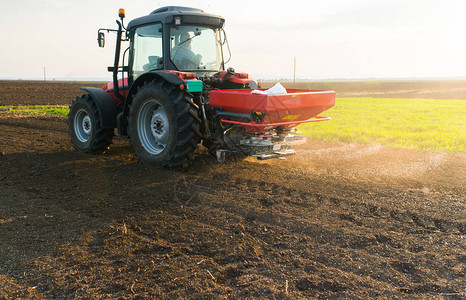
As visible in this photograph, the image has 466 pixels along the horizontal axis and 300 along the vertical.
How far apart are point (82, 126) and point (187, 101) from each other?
10.8ft

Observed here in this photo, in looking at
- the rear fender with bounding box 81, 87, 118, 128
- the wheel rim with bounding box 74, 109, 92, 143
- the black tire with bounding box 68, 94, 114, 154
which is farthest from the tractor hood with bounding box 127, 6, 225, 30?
the wheel rim with bounding box 74, 109, 92, 143

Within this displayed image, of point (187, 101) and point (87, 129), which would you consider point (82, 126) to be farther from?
point (187, 101)

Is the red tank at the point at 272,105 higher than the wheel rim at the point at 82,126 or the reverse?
higher

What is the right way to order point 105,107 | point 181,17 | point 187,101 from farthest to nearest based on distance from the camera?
point 105,107
point 181,17
point 187,101

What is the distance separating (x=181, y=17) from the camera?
5.79 meters

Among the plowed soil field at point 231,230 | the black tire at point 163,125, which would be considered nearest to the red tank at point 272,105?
the black tire at point 163,125

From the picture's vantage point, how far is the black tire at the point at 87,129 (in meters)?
7.02

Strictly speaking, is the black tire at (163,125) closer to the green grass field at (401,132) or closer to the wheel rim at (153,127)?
the wheel rim at (153,127)

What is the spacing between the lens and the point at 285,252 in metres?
3.28

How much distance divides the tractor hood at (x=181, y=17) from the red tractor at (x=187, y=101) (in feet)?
0.05

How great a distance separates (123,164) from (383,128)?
28.0 feet

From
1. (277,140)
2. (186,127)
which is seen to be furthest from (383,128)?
(186,127)

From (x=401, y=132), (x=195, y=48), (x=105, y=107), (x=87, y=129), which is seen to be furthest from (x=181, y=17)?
(x=401, y=132)

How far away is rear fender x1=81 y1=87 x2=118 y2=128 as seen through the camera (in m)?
A: 6.87
